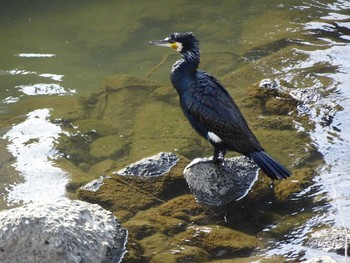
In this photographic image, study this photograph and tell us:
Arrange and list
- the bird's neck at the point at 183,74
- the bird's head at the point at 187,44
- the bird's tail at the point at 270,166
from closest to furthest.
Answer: the bird's tail at the point at 270,166 → the bird's neck at the point at 183,74 → the bird's head at the point at 187,44

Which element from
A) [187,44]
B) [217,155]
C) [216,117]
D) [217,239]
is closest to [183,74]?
[187,44]

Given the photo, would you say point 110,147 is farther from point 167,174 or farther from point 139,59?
point 139,59

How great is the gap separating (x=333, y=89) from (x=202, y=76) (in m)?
1.97

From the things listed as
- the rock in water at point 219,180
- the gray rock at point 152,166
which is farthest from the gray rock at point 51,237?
the gray rock at point 152,166

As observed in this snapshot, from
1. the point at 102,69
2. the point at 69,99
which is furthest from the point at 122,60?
the point at 69,99

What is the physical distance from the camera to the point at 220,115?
5066 mm

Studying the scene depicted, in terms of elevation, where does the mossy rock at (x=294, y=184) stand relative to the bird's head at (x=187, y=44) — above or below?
below

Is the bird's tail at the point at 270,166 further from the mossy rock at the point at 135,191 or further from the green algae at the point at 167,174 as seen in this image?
the mossy rock at the point at 135,191

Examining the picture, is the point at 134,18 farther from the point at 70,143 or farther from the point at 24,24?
the point at 70,143

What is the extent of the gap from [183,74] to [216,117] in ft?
1.64

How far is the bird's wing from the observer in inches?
199

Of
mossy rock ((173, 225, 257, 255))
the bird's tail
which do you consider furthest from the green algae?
the bird's tail

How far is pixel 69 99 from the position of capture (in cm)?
733

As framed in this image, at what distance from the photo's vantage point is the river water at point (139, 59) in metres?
5.62
